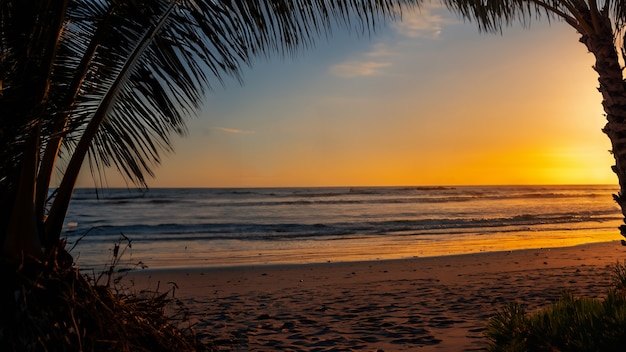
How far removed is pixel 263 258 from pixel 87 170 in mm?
11934

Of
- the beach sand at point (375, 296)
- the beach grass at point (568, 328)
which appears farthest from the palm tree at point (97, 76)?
the beach grass at point (568, 328)

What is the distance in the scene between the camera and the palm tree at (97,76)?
249cm

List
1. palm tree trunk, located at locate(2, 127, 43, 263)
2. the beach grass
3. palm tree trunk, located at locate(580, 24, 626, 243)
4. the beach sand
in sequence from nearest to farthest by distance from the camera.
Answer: palm tree trunk, located at locate(2, 127, 43, 263), the beach grass, palm tree trunk, located at locate(580, 24, 626, 243), the beach sand

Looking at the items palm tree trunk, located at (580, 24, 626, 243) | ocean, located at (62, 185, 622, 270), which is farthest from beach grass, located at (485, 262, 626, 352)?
ocean, located at (62, 185, 622, 270)

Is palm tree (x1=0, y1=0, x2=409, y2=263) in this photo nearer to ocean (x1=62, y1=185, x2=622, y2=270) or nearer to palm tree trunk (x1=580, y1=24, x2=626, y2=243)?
palm tree trunk (x1=580, y1=24, x2=626, y2=243)

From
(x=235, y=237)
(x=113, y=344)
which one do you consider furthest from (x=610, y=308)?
(x=235, y=237)

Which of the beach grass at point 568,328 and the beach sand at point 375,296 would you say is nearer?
the beach grass at point 568,328

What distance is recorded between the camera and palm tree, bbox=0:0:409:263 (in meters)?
2.49

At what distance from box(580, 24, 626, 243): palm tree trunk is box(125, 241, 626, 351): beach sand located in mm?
2259

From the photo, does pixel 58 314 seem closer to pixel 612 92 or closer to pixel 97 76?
pixel 97 76

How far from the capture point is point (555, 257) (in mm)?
13500

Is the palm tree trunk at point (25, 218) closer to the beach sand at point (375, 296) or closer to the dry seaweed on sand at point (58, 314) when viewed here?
the dry seaweed on sand at point (58, 314)

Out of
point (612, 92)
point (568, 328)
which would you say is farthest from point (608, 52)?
point (568, 328)

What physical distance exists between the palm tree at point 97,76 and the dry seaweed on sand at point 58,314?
0.32ft
